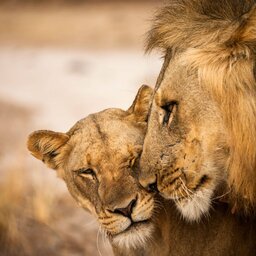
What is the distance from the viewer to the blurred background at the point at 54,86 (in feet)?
21.4

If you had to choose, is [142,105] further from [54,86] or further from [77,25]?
[77,25]

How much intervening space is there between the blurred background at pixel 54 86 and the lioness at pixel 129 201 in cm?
64

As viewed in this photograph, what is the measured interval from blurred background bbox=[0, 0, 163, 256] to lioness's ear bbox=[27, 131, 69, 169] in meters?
0.70

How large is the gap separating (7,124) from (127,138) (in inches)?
270

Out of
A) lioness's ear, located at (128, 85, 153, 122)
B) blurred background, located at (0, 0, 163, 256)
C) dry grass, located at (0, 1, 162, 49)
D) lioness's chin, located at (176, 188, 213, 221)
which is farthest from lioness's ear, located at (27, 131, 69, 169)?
dry grass, located at (0, 1, 162, 49)

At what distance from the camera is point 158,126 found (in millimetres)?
4039

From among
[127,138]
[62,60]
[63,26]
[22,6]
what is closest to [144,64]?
[62,60]

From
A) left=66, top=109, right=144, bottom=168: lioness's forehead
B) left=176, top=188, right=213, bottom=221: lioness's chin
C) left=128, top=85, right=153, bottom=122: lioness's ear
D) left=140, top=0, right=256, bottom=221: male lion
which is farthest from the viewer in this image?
left=128, top=85, right=153, bottom=122: lioness's ear

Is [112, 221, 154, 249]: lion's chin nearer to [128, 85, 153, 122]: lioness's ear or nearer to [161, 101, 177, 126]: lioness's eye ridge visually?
[161, 101, 177, 126]: lioness's eye ridge

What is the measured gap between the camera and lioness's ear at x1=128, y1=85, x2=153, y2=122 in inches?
176

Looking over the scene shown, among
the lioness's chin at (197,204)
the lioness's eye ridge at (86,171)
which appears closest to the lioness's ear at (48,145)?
the lioness's eye ridge at (86,171)

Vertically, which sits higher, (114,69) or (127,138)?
(127,138)

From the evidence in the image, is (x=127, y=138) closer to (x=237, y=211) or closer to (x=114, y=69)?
(x=237, y=211)

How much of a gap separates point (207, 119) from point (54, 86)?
10.1m
